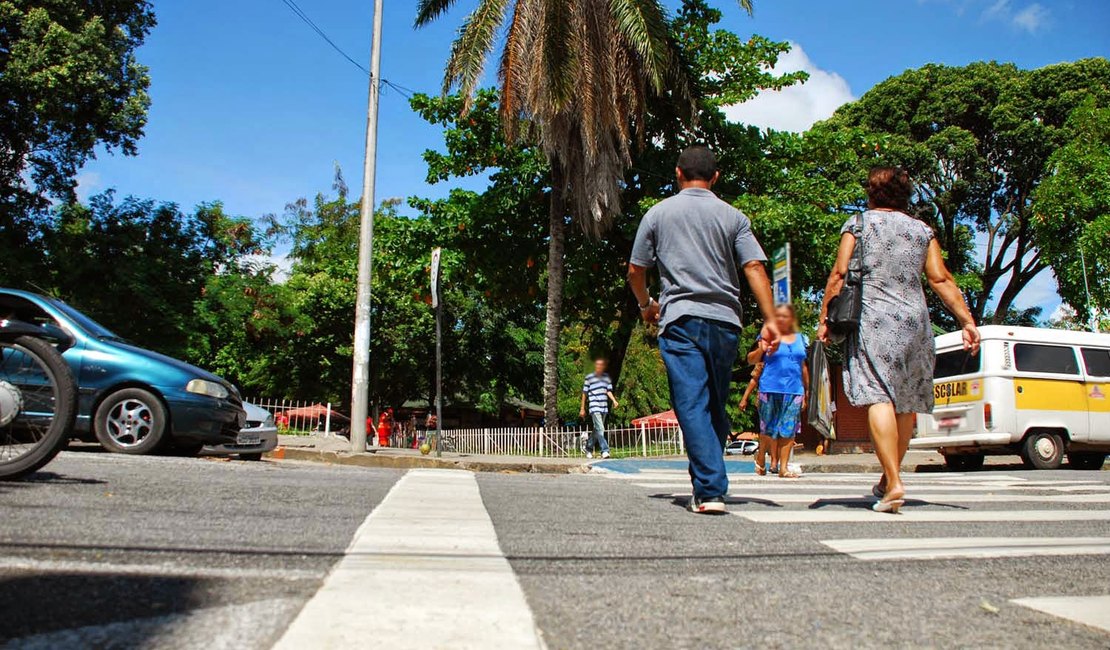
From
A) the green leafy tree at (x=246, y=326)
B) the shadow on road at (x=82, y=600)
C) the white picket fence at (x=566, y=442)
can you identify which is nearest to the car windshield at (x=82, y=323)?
the shadow on road at (x=82, y=600)

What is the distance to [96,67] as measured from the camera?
2073 centimetres

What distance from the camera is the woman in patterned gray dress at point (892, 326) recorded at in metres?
4.65

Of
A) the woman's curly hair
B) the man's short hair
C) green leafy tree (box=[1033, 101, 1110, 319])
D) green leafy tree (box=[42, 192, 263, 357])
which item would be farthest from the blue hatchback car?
green leafy tree (box=[1033, 101, 1110, 319])

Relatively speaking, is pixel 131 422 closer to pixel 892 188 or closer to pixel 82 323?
pixel 82 323

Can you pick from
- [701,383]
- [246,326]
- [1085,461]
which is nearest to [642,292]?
[701,383]

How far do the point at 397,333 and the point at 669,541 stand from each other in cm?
3102

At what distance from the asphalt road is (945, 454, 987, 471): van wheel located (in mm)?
10631

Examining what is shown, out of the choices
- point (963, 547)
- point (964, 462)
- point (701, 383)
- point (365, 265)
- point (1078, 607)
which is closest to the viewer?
point (1078, 607)

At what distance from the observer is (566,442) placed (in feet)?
55.7

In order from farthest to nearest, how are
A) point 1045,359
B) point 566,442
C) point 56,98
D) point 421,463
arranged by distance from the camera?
point 56,98, point 566,442, point 1045,359, point 421,463

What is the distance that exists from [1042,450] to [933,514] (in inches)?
384

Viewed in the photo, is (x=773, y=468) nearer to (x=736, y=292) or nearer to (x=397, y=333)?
(x=736, y=292)

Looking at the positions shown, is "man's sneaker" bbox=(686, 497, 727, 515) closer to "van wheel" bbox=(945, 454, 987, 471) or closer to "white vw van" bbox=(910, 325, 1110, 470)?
"white vw van" bbox=(910, 325, 1110, 470)

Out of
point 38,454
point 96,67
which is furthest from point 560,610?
point 96,67
